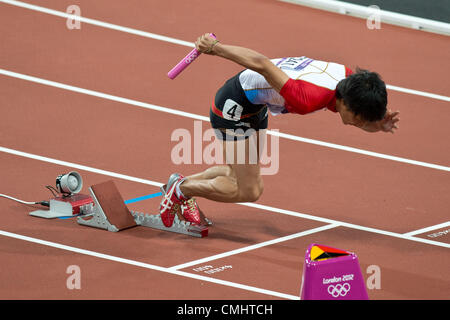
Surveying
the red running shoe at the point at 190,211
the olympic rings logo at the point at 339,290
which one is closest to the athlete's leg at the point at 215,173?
the red running shoe at the point at 190,211

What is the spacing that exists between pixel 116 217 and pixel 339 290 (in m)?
2.34

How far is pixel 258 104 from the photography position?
7566 millimetres

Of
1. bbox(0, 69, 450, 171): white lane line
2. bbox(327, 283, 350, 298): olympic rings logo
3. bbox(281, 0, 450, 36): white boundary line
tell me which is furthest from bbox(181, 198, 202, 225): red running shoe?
bbox(281, 0, 450, 36): white boundary line

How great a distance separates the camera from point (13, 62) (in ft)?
37.1

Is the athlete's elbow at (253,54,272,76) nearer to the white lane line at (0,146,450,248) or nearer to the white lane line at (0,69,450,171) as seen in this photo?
the white lane line at (0,146,450,248)

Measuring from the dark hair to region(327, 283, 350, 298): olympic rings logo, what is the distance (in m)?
1.27

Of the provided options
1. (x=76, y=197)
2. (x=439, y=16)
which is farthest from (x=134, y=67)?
(x=439, y=16)

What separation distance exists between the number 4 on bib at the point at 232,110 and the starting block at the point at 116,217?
3.04 feet

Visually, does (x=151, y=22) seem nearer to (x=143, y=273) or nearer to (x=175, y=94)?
(x=175, y=94)

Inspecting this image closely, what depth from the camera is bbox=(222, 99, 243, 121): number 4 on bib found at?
298 inches

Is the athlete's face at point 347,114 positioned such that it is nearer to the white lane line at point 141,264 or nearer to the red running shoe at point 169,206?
the white lane line at point 141,264

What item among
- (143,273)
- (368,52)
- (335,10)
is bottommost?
(143,273)

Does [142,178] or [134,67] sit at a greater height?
[134,67]

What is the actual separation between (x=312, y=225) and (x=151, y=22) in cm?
520
